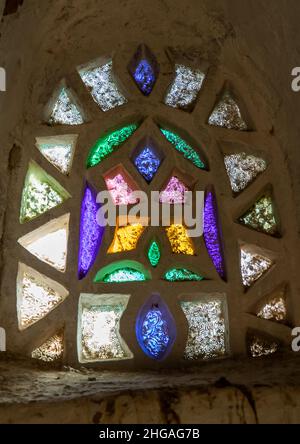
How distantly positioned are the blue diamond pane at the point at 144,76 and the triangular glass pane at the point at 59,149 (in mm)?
508

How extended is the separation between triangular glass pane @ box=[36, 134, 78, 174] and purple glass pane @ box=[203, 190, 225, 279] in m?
0.72

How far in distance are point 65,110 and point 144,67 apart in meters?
0.52

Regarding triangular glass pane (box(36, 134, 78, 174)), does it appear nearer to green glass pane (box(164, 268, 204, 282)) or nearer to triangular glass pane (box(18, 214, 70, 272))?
triangular glass pane (box(18, 214, 70, 272))

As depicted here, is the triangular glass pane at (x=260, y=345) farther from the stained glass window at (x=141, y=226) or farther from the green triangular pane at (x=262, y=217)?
the green triangular pane at (x=262, y=217)

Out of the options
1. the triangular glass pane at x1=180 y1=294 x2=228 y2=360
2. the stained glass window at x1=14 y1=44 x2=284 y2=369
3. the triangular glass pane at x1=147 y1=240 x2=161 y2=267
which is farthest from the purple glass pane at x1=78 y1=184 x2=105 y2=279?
the triangular glass pane at x1=180 y1=294 x2=228 y2=360

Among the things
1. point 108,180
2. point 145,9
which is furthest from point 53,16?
point 108,180

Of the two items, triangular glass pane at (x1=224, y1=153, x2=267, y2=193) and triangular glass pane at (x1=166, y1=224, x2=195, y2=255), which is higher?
triangular glass pane at (x1=224, y1=153, x2=267, y2=193)

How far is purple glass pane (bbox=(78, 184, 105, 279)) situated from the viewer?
3549mm

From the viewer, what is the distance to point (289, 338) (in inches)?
138

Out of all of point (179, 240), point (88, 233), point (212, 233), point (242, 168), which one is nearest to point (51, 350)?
point (88, 233)

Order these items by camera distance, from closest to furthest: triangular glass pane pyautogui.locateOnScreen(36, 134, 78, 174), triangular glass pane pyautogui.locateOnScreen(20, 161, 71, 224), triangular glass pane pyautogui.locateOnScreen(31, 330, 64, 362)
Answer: triangular glass pane pyautogui.locateOnScreen(31, 330, 64, 362)
triangular glass pane pyautogui.locateOnScreen(20, 161, 71, 224)
triangular glass pane pyautogui.locateOnScreen(36, 134, 78, 174)

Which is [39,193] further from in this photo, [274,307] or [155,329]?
[274,307]

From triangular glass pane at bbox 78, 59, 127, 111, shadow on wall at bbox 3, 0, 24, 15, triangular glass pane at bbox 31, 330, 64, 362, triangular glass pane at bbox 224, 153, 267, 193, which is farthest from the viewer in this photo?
triangular glass pane at bbox 78, 59, 127, 111

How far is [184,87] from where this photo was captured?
13.1 feet
